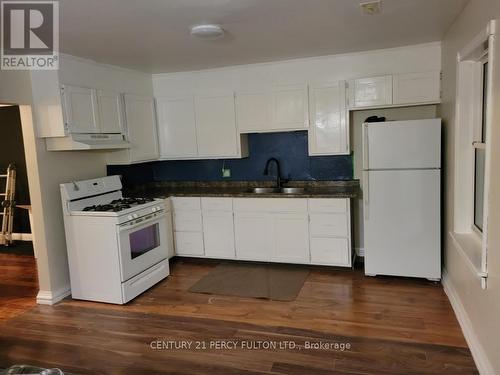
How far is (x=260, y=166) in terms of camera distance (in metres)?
4.91

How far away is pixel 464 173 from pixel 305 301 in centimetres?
175

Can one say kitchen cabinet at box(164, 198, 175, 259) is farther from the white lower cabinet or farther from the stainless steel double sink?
the stainless steel double sink

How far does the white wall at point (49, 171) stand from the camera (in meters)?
3.50

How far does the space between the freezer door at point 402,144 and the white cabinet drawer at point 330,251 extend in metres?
0.90

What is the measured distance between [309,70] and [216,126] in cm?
128

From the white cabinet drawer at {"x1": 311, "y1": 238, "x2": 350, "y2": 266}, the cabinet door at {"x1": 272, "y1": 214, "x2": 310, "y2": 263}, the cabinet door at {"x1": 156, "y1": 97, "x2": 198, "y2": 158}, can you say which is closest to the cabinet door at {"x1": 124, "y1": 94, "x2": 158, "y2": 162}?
the cabinet door at {"x1": 156, "y1": 97, "x2": 198, "y2": 158}

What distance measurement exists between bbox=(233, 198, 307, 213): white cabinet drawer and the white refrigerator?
736 millimetres

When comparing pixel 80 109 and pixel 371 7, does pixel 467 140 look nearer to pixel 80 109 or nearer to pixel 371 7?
pixel 371 7

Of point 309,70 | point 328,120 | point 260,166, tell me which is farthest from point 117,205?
point 309,70

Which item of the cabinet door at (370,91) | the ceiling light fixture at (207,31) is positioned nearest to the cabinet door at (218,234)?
the cabinet door at (370,91)

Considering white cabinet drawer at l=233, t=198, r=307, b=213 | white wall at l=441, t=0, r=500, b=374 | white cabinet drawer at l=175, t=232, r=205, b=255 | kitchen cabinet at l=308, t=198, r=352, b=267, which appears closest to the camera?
white wall at l=441, t=0, r=500, b=374

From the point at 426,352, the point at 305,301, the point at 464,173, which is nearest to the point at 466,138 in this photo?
the point at 464,173

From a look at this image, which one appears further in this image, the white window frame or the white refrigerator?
the white refrigerator

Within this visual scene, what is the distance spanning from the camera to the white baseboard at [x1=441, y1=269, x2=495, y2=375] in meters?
2.33
